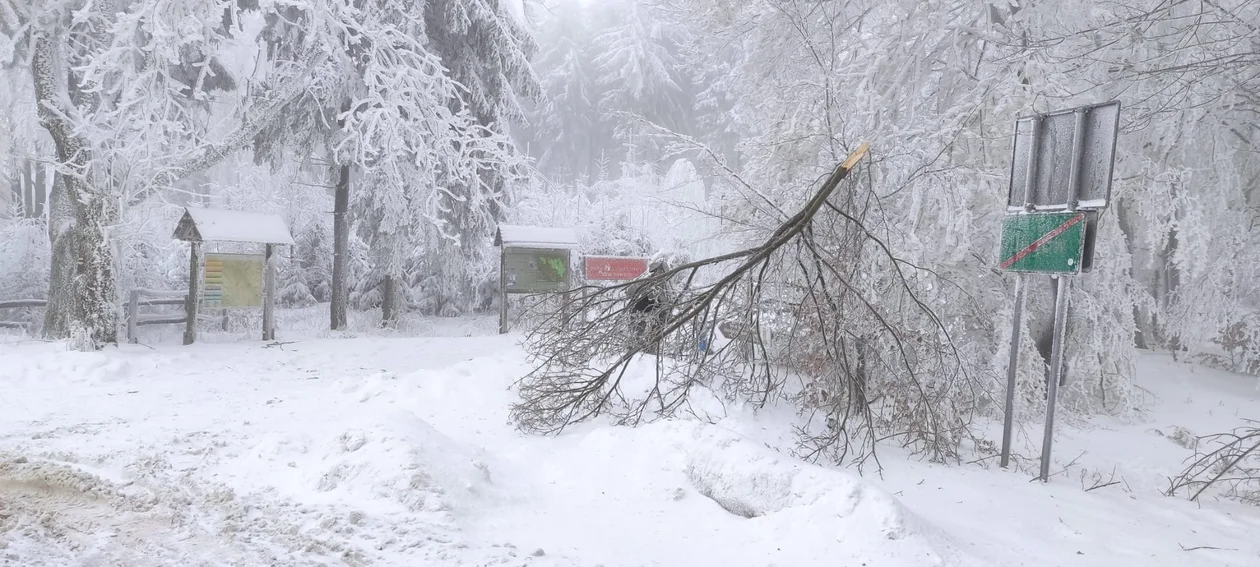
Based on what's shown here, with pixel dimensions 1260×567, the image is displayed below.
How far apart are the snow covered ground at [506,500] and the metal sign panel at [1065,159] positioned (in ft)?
6.57

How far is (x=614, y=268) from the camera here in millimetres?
14359

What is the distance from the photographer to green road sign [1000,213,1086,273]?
5016 millimetres

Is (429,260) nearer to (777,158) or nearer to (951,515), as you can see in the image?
(777,158)

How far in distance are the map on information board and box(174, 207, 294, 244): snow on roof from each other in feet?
1.22

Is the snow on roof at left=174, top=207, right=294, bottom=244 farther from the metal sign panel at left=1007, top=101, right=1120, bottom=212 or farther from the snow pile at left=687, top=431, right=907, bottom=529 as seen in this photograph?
the metal sign panel at left=1007, top=101, right=1120, bottom=212

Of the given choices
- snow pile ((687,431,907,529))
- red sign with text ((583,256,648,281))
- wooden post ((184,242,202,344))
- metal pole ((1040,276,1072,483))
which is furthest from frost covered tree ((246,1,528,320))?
metal pole ((1040,276,1072,483))

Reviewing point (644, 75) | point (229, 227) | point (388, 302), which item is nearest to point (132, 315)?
point (229, 227)

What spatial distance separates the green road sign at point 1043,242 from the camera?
5016 mm

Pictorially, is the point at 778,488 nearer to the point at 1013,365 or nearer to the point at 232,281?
the point at 1013,365

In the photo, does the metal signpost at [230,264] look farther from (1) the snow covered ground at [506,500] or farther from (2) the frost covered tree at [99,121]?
(1) the snow covered ground at [506,500]

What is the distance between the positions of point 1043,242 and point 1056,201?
0.31 metres

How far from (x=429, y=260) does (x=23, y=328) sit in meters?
7.33

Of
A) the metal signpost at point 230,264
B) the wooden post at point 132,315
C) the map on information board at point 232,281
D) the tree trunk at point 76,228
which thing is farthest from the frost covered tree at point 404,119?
the wooden post at point 132,315

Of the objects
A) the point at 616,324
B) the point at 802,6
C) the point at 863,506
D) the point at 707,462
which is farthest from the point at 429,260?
the point at 863,506
